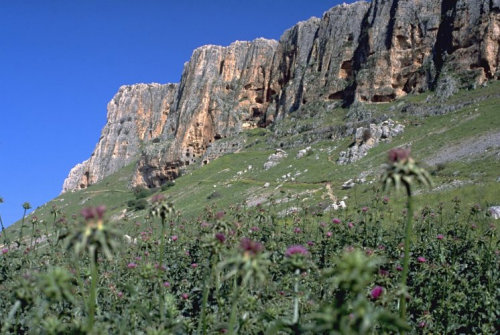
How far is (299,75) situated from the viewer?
12812 cm

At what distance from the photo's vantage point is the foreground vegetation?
4.09m

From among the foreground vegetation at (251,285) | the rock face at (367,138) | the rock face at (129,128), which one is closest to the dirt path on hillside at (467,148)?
the rock face at (367,138)

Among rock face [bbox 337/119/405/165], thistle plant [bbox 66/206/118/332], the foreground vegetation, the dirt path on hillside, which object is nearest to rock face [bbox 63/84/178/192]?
rock face [bbox 337/119/405/165]

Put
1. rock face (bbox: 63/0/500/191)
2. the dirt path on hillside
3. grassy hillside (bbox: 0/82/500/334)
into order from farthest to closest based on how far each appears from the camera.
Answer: rock face (bbox: 63/0/500/191) < the dirt path on hillside < grassy hillside (bbox: 0/82/500/334)

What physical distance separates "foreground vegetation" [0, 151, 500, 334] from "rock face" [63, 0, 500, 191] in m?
75.3

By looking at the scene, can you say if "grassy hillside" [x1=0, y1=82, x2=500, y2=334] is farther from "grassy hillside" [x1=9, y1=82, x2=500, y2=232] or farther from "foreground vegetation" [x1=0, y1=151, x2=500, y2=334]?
"grassy hillside" [x1=9, y1=82, x2=500, y2=232]

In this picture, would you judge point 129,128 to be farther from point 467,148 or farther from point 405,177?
point 405,177

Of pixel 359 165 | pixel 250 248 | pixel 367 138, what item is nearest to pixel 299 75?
pixel 367 138

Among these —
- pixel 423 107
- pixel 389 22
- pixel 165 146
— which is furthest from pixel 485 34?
pixel 165 146

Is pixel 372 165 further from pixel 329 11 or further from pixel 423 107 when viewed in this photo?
pixel 329 11

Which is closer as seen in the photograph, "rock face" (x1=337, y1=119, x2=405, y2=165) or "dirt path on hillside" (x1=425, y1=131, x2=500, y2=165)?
"dirt path on hillside" (x1=425, y1=131, x2=500, y2=165)

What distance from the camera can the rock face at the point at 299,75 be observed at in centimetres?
8350

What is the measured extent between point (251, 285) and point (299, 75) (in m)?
127

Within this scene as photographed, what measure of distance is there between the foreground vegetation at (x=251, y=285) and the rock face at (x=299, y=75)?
75287 mm
